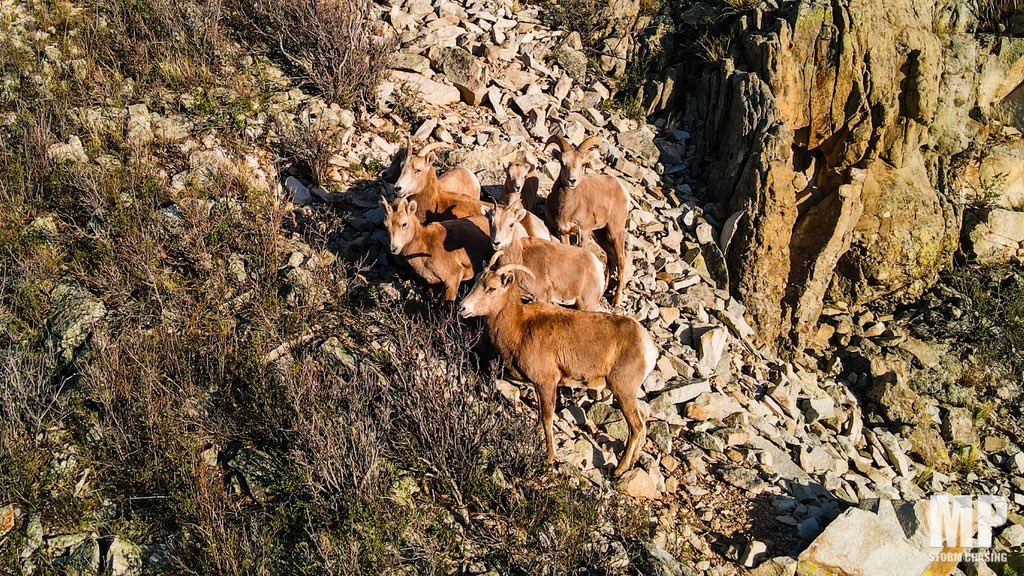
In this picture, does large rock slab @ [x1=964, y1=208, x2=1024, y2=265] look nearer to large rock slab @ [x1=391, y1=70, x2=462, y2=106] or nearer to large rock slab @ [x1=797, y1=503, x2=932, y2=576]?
large rock slab @ [x1=797, y1=503, x2=932, y2=576]

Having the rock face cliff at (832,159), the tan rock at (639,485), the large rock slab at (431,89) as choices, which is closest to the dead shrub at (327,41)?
the large rock slab at (431,89)

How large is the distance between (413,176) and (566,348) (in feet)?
10.6

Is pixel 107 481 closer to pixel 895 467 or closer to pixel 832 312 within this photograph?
pixel 895 467

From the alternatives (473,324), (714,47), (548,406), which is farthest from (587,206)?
(714,47)

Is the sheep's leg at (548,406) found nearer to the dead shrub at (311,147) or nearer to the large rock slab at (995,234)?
the dead shrub at (311,147)

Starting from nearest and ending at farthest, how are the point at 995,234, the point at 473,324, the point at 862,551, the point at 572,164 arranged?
the point at 862,551
the point at 473,324
the point at 572,164
the point at 995,234

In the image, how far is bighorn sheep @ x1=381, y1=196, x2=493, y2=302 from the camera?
297 inches

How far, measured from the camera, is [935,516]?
6.54 m

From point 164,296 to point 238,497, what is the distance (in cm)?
255

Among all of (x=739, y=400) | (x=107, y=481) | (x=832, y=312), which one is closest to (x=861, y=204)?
(x=832, y=312)

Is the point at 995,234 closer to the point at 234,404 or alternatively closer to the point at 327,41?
the point at 327,41

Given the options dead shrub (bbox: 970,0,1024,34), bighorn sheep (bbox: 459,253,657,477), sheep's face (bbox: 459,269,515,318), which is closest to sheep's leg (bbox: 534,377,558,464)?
bighorn sheep (bbox: 459,253,657,477)

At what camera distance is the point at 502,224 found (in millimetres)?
7355

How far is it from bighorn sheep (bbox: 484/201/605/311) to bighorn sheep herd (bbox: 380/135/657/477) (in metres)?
0.01
